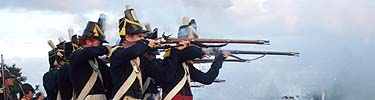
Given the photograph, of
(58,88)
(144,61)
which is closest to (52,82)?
(58,88)

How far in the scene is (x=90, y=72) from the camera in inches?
303

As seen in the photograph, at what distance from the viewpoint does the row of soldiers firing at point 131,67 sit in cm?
728

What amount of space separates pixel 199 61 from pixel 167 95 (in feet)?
4.48

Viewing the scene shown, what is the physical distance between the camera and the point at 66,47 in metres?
8.93

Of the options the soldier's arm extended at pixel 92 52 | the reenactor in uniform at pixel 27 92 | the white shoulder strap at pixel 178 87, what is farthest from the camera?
the reenactor in uniform at pixel 27 92

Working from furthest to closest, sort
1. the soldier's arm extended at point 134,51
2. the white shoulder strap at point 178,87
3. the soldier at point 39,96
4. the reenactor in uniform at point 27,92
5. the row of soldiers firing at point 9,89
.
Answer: the soldier at point 39,96, the reenactor in uniform at point 27,92, the row of soldiers firing at point 9,89, the white shoulder strap at point 178,87, the soldier's arm extended at point 134,51

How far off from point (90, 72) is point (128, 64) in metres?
0.62

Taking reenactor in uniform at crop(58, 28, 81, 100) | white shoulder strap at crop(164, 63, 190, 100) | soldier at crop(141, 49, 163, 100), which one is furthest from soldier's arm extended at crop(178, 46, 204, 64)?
reenactor in uniform at crop(58, 28, 81, 100)

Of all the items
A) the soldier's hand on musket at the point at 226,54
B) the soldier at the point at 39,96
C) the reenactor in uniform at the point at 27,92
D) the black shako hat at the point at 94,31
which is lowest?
the soldier at the point at 39,96

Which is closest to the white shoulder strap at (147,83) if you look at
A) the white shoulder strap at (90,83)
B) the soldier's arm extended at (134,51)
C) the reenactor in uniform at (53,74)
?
the white shoulder strap at (90,83)

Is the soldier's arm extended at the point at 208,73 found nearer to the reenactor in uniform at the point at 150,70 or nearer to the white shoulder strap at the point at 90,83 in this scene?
the reenactor in uniform at the point at 150,70

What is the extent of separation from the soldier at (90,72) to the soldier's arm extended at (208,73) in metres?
0.89

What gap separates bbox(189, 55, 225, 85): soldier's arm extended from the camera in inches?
310

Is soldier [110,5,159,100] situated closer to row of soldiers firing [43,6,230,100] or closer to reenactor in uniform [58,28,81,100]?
row of soldiers firing [43,6,230,100]
